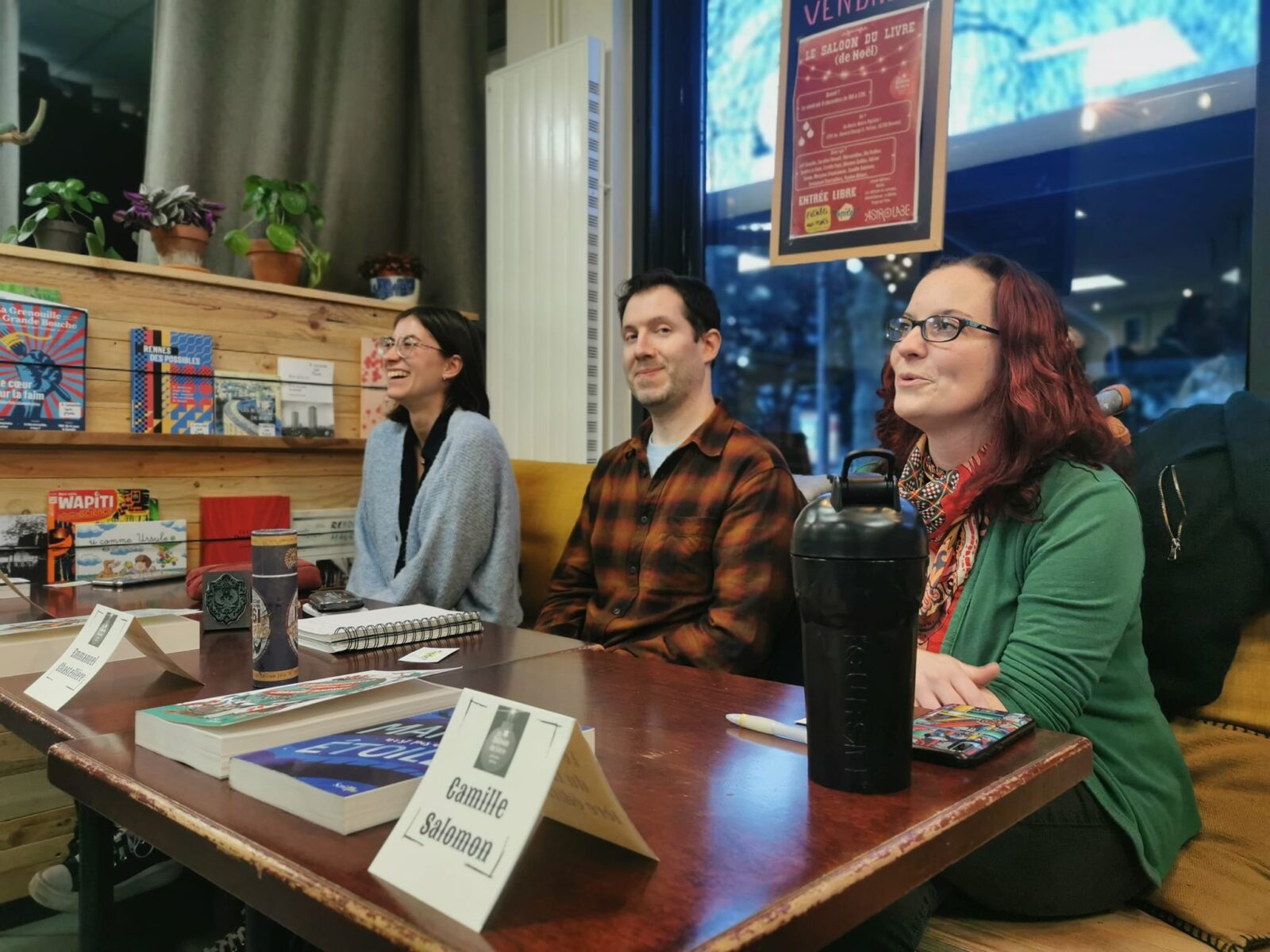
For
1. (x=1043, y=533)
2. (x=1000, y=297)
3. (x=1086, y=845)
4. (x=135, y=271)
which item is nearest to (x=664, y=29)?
(x=135, y=271)

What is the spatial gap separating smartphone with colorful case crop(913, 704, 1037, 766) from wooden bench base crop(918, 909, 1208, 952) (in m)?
0.31

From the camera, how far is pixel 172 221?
2561 millimetres

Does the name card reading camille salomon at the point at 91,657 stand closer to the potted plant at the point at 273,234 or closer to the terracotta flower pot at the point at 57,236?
the terracotta flower pot at the point at 57,236

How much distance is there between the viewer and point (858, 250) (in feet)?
7.88

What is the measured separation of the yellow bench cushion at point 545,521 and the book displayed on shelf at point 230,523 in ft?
2.12

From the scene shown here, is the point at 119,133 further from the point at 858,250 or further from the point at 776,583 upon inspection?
the point at 776,583

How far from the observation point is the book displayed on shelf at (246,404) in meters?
2.57

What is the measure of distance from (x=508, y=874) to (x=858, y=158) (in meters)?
2.20

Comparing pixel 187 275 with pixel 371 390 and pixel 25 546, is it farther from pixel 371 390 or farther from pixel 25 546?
pixel 25 546

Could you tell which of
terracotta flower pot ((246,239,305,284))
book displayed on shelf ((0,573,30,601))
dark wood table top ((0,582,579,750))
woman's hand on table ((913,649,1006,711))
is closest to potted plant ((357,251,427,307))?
terracotta flower pot ((246,239,305,284))

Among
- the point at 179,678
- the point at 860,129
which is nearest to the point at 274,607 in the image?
the point at 179,678

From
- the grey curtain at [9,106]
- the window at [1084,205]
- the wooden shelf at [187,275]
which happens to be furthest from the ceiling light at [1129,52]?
the grey curtain at [9,106]

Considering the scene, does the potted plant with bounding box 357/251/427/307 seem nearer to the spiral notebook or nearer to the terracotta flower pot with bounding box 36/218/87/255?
the terracotta flower pot with bounding box 36/218/87/255

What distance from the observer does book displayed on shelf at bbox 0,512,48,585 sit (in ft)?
7.25
